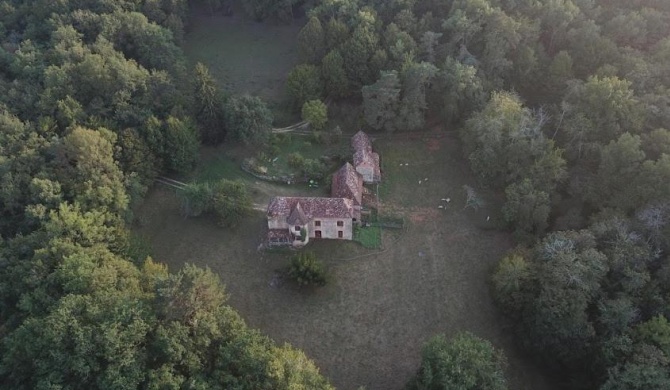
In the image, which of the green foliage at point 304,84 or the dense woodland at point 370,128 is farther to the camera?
the green foliage at point 304,84

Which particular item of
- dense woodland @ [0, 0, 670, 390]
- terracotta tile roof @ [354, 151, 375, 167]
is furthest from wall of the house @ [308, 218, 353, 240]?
dense woodland @ [0, 0, 670, 390]

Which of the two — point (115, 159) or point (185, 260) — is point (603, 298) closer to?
point (185, 260)

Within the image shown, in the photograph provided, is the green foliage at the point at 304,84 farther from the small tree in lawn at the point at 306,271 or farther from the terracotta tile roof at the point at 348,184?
the small tree in lawn at the point at 306,271

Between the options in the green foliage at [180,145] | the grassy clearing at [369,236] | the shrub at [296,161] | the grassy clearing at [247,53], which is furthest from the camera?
the grassy clearing at [247,53]

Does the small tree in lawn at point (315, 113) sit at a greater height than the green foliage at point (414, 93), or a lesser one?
lesser

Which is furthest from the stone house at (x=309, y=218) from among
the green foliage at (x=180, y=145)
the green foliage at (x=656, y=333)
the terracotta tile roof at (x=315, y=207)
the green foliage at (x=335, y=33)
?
the green foliage at (x=335, y=33)

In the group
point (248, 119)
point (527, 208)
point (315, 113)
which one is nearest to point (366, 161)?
point (315, 113)

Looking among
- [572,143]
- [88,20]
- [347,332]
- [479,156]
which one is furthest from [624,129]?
[88,20]
